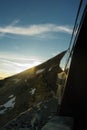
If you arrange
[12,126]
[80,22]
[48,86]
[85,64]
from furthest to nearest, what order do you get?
[12,126]
[48,86]
[85,64]
[80,22]

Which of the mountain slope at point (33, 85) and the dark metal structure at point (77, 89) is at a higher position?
the mountain slope at point (33, 85)

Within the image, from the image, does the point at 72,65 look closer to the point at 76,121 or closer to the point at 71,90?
the point at 71,90

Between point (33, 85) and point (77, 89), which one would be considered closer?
point (77, 89)

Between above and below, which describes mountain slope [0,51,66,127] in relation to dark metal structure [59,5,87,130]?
above

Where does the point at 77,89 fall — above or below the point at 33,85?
below

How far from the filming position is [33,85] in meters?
22.8

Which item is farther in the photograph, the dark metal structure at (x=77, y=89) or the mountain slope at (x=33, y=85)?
the mountain slope at (x=33, y=85)

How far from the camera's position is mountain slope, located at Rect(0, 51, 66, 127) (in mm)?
19953

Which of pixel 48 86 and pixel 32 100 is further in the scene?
pixel 32 100

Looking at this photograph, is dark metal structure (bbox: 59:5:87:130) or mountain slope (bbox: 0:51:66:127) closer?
dark metal structure (bbox: 59:5:87:130)

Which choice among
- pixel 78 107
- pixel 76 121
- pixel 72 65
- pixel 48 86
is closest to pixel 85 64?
pixel 72 65

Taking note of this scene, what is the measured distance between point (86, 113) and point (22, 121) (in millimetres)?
16710

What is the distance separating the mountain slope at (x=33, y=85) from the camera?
786 inches

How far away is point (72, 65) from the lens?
479cm
